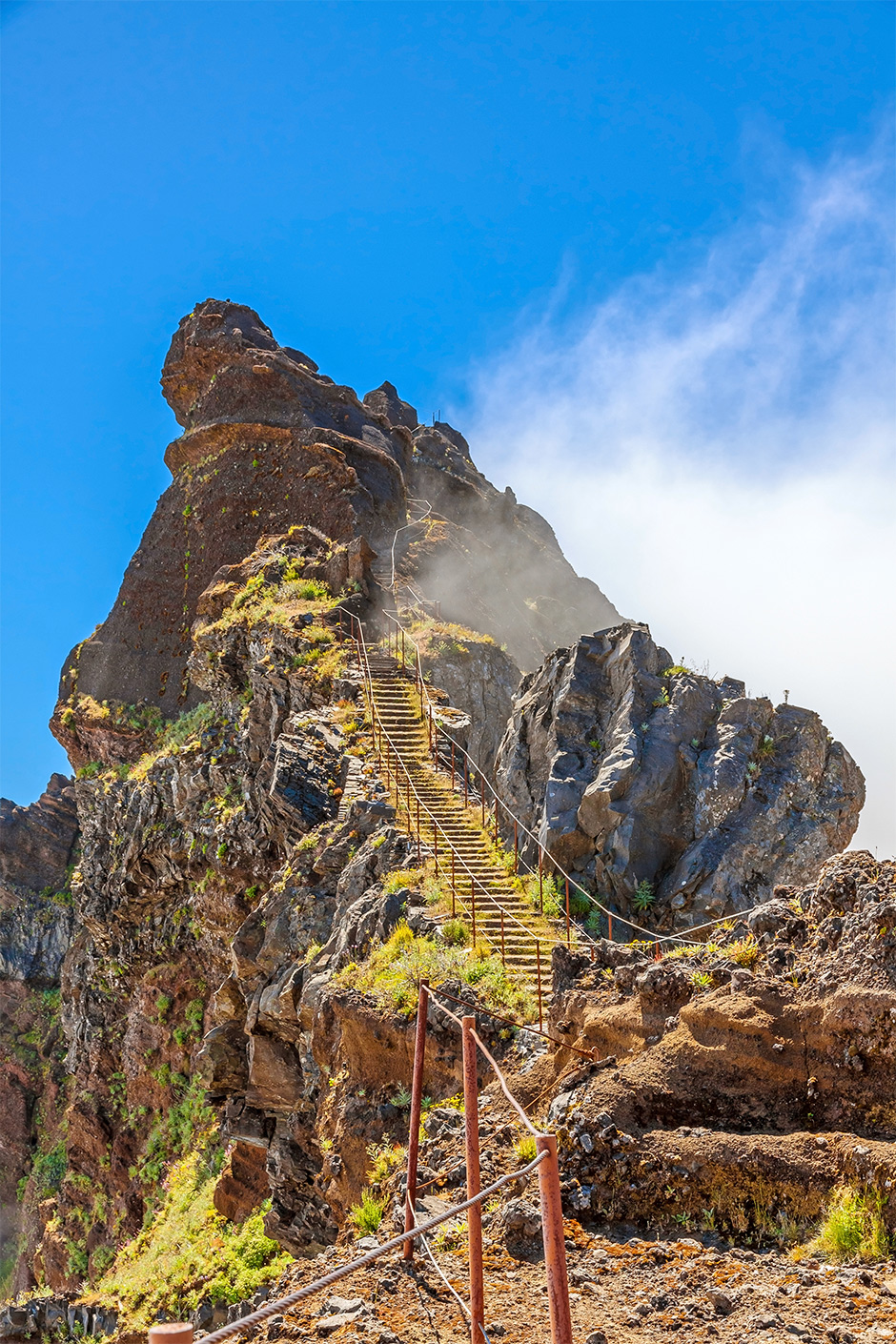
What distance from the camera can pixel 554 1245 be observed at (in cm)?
395

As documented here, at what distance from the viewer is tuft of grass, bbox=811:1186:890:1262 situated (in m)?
5.57

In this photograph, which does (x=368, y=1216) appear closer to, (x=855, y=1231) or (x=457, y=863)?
(x=855, y=1231)

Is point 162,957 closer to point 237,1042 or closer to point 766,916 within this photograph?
point 237,1042

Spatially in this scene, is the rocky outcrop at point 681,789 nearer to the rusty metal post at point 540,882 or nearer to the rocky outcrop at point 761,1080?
the rusty metal post at point 540,882

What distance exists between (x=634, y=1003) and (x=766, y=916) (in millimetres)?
1458

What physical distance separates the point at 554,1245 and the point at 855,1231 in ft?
9.41

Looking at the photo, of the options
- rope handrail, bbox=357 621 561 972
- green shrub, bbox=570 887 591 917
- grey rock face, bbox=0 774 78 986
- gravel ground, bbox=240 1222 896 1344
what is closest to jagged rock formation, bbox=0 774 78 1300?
grey rock face, bbox=0 774 78 986

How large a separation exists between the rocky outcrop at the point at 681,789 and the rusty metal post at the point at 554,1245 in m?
11.4

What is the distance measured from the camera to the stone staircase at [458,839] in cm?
1349

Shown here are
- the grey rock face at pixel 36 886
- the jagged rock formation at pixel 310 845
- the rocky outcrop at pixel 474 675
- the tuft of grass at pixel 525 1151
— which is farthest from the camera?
the grey rock face at pixel 36 886

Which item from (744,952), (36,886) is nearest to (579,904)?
(744,952)

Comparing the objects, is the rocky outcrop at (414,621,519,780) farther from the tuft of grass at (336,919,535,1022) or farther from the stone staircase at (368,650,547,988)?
A: the tuft of grass at (336,919,535,1022)

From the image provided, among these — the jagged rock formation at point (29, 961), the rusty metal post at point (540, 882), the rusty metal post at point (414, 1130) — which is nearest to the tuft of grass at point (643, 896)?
the rusty metal post at point (540, 882)

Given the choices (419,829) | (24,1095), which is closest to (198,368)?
(419,829)
